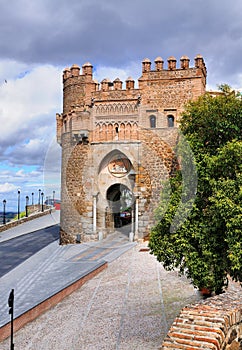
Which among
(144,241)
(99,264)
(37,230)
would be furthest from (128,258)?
(37,230)

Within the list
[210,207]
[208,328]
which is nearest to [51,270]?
[210,207]

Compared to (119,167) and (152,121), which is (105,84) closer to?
(152,121)

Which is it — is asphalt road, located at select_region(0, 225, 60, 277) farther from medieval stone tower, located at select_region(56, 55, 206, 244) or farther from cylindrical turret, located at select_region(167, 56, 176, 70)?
cylindrical turret, located at select_region(167, 56, 176, 70)

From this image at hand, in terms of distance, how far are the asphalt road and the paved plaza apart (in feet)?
8.31

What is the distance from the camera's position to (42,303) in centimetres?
945

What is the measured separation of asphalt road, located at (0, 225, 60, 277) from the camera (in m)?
15.6

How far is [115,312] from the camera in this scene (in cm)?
902

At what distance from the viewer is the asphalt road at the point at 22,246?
15.6 m

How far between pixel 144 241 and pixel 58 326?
8939 mm

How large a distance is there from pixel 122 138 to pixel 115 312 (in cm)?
994

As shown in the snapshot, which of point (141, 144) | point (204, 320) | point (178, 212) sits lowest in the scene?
point (204, 320)

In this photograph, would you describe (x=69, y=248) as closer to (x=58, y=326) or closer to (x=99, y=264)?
A: (x=99, y=264)

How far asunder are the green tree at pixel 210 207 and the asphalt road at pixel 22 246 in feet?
26.1

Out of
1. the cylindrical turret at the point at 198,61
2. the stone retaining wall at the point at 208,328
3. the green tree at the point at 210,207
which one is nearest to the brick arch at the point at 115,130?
the cylindrical turret at the point at 198,61
